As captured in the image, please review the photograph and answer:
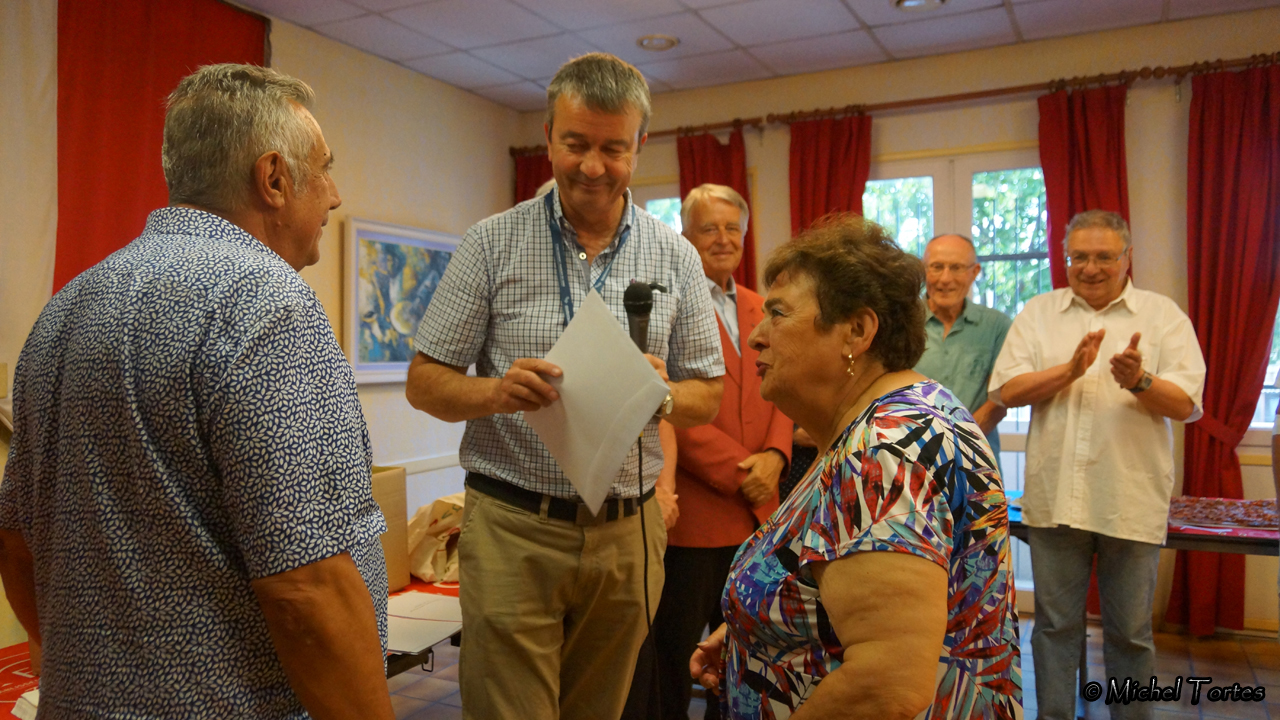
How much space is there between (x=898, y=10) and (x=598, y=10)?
1486 mm

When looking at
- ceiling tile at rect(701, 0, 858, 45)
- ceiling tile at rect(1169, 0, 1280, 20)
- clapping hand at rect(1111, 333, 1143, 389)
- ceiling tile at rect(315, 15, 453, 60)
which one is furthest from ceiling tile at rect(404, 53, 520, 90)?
clapping hand at rect(1111, 333, 1143, 389)

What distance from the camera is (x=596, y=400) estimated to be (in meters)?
1.47

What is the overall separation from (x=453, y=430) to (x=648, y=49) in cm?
266

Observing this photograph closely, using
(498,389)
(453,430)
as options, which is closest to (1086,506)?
(498,389)

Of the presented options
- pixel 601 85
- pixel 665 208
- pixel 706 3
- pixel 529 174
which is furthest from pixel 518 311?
pixel 529 174

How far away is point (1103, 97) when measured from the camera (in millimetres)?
4535

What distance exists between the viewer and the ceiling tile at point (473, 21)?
415 centimetres

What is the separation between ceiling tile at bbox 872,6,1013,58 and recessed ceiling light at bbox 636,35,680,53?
1078mm

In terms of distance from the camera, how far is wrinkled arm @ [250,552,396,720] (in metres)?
0.92

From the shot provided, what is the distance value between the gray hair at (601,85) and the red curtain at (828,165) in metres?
3.43

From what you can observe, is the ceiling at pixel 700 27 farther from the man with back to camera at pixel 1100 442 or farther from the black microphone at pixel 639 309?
the black microphone at pixel 639 309

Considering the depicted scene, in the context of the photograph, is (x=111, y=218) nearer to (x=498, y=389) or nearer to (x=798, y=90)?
(x=498, y=389)

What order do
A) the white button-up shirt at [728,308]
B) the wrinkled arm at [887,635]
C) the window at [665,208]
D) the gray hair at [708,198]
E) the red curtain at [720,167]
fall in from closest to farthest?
the wrinkled arm at [887,635] → the white button-up shirt at [728,308] → the gray hair at [708,198] → the red curtain at [720,167] → the window at [665,208]

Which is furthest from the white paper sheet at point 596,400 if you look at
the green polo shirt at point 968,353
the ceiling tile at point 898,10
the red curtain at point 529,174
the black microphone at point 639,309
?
the red curtain at point 529,174
